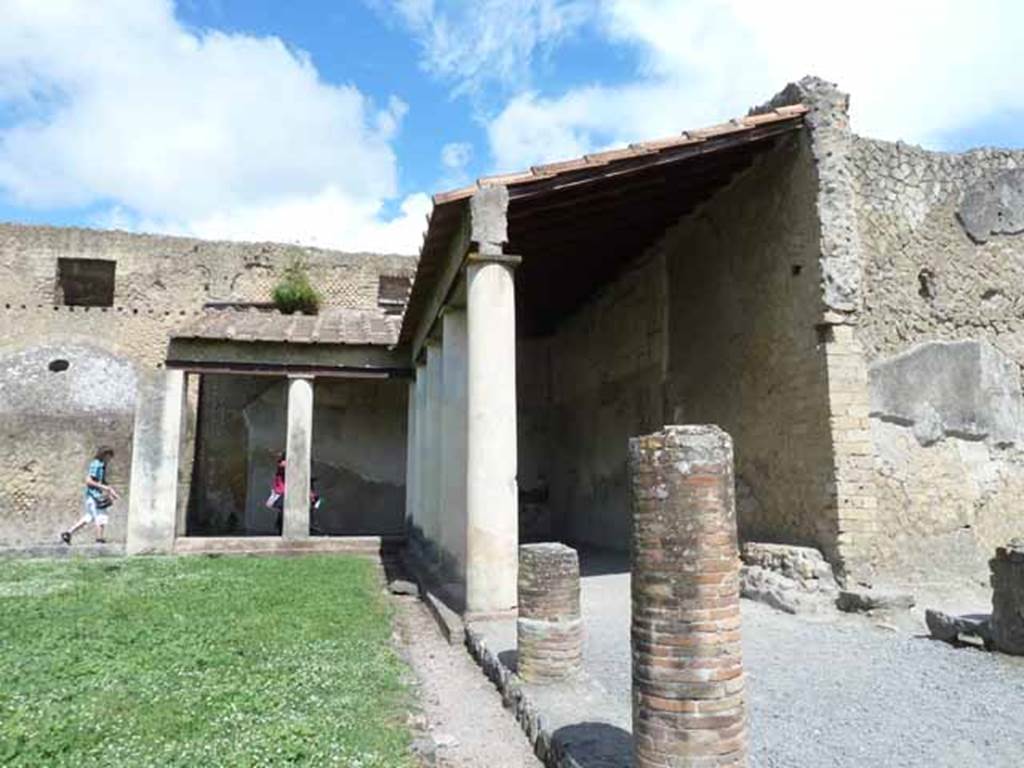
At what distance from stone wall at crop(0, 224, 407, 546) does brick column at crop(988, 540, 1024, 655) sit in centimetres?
1445

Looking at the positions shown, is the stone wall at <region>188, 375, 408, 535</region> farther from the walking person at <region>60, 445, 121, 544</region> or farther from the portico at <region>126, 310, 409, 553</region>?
the walking person at <region>60, 445, 121, 544</region>

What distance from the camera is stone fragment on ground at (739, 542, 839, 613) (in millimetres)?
6297

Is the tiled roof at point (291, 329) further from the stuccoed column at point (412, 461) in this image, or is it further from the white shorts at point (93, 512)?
the white shorts at point (93, 512)

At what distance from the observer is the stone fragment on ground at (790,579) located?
630 cm

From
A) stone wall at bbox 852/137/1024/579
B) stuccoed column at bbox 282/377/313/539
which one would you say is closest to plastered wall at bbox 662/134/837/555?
stone wall at bbox 852/137/1024/579

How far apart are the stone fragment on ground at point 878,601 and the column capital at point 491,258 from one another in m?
3.78

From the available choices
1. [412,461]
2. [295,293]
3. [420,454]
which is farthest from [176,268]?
[420,454]

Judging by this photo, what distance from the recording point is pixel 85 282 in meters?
18.2

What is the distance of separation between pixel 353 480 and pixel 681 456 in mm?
13321

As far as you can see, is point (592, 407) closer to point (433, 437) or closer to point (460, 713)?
point (433, 437)

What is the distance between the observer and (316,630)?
577 cm

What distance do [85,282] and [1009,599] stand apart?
1902 centimetres

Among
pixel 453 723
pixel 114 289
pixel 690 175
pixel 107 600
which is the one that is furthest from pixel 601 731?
pixel 114 289

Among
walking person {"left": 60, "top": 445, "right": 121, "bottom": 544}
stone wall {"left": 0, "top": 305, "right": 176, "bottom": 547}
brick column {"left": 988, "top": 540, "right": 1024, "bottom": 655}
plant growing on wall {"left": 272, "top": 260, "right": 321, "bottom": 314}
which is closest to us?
brick column {"left": 988, "top": 540, "right": 1024, "bottom": 655}
